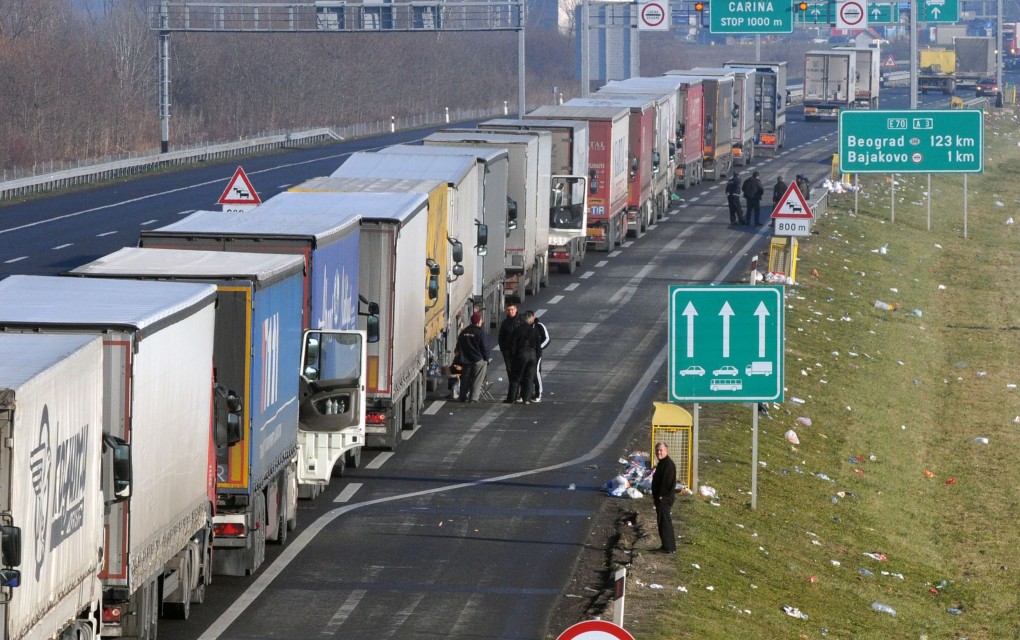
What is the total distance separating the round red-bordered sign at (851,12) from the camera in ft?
219

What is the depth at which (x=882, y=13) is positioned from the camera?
78438mm

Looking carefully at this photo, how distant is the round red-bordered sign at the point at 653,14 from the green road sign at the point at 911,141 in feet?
92.5

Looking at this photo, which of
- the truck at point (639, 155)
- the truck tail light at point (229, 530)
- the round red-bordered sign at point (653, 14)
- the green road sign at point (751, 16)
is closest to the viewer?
the truck tail light at point (229, 530)

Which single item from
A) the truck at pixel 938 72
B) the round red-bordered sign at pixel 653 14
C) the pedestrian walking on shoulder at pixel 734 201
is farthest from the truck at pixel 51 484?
the truck at pixel 938 72

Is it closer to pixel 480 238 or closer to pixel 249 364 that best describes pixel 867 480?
pixel 480 238

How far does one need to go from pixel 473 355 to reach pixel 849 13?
139 ft

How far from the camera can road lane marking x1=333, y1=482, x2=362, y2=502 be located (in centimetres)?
2177

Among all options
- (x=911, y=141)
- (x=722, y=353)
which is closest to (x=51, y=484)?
(x=722, y=353)

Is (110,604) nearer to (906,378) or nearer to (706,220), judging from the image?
(906,378)

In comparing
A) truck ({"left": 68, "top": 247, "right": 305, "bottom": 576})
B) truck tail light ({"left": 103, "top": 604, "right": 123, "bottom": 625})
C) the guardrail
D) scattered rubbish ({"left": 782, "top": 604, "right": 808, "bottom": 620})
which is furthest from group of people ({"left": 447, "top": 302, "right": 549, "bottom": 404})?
the guardrail

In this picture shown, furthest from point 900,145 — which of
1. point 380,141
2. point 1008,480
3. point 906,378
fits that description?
point 380,141

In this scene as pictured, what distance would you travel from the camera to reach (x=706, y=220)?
54219mm

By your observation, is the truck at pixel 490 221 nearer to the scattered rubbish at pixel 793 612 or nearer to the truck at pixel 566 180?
the truck at pixel 566 180

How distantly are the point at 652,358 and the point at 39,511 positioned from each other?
21.5 metres
